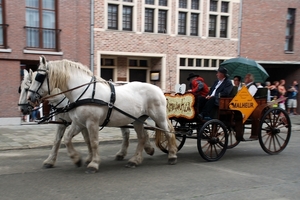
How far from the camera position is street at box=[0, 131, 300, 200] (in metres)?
4.64

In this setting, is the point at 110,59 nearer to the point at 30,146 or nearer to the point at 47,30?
the point at 47,30

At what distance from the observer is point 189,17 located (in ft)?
53.2

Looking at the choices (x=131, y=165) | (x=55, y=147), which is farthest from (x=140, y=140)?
(x=55, y=147)

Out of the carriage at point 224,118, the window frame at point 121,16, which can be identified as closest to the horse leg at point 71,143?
the carriage at point 224,118

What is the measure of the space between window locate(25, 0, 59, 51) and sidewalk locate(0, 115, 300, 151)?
351 cm

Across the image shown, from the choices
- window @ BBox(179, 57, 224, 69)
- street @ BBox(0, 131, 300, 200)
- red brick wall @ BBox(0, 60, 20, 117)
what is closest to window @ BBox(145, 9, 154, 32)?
window @ BBox(179, 57, 224, 69)

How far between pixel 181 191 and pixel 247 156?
3.28 meters

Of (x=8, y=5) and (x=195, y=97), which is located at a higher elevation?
(x=8, y=5)

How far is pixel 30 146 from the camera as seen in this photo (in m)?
8.47

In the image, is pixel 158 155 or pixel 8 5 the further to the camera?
pixel 8 5

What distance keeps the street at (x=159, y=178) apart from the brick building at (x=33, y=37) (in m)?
5.54

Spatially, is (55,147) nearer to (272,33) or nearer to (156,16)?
(156,16)

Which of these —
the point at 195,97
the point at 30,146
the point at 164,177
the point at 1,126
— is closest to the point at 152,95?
the point at 195,97

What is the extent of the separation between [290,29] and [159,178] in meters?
17.2
